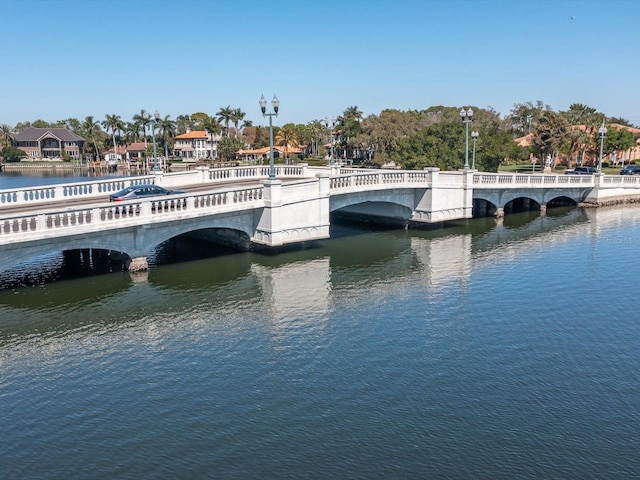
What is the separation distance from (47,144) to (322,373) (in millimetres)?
149744

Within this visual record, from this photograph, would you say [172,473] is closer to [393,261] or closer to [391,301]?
[391,301]

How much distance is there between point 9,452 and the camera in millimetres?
12930

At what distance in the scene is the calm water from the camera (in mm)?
12820

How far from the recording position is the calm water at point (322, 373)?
1282 cm

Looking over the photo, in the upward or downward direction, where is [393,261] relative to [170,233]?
downward

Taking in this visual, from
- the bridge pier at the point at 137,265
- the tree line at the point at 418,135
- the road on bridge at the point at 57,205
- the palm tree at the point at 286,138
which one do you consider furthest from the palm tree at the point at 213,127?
the bridge pier at the point at 137,265

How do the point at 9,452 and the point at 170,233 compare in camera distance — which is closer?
the point at 9,452

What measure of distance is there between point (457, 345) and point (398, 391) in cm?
419

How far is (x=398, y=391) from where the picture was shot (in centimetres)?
1584

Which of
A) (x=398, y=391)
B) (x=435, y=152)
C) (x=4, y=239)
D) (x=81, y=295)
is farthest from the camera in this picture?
(x=435, y=152)

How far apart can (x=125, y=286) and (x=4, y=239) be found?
17.1 ft

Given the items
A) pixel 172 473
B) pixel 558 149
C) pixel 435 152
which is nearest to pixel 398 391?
pixel 172 473

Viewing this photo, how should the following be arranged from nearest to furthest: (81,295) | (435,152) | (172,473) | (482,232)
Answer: (172,473)
(81,295)
(482,232)
(435,152)

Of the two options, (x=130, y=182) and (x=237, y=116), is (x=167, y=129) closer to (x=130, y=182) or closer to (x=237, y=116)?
(x=237, y=116)
